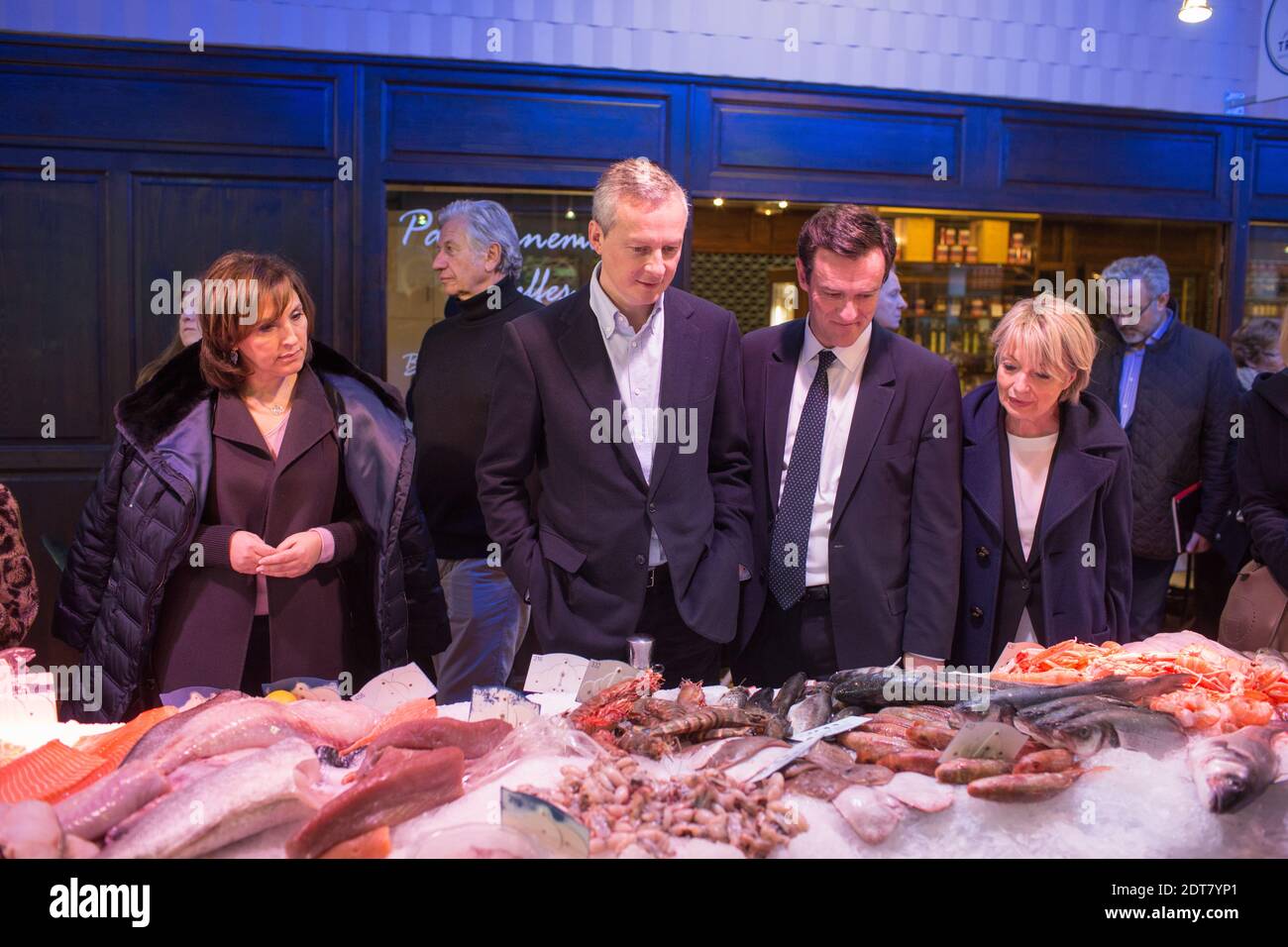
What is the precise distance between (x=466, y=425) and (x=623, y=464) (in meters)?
1.48

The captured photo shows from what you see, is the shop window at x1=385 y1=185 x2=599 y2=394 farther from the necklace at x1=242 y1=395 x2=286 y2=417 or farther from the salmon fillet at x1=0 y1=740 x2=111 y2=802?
the salmon fillet at x1=0 y1=740 x2=111 y2=802

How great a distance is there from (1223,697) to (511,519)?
65.1 inches

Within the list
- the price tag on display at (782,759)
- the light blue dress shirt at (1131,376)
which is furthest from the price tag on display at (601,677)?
the light blue dress shirt at (1131,376)

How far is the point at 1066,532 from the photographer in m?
2.85

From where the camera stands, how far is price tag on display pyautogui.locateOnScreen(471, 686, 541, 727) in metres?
2.12

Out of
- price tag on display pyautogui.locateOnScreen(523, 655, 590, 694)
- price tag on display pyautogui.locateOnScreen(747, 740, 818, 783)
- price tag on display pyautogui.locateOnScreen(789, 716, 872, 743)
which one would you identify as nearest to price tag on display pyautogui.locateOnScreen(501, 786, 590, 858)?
price tag on display pyautogui.locateOnScreen(747, 740, 818, 783)

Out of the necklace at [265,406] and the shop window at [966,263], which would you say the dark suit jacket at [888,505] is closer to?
the necklace at [265,406]

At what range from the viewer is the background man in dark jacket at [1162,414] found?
4930 mm

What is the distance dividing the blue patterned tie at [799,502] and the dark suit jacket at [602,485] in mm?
92

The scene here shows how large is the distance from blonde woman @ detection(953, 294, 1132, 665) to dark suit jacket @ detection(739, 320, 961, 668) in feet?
0.33

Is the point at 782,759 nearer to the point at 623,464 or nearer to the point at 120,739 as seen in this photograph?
the point at 623,464
